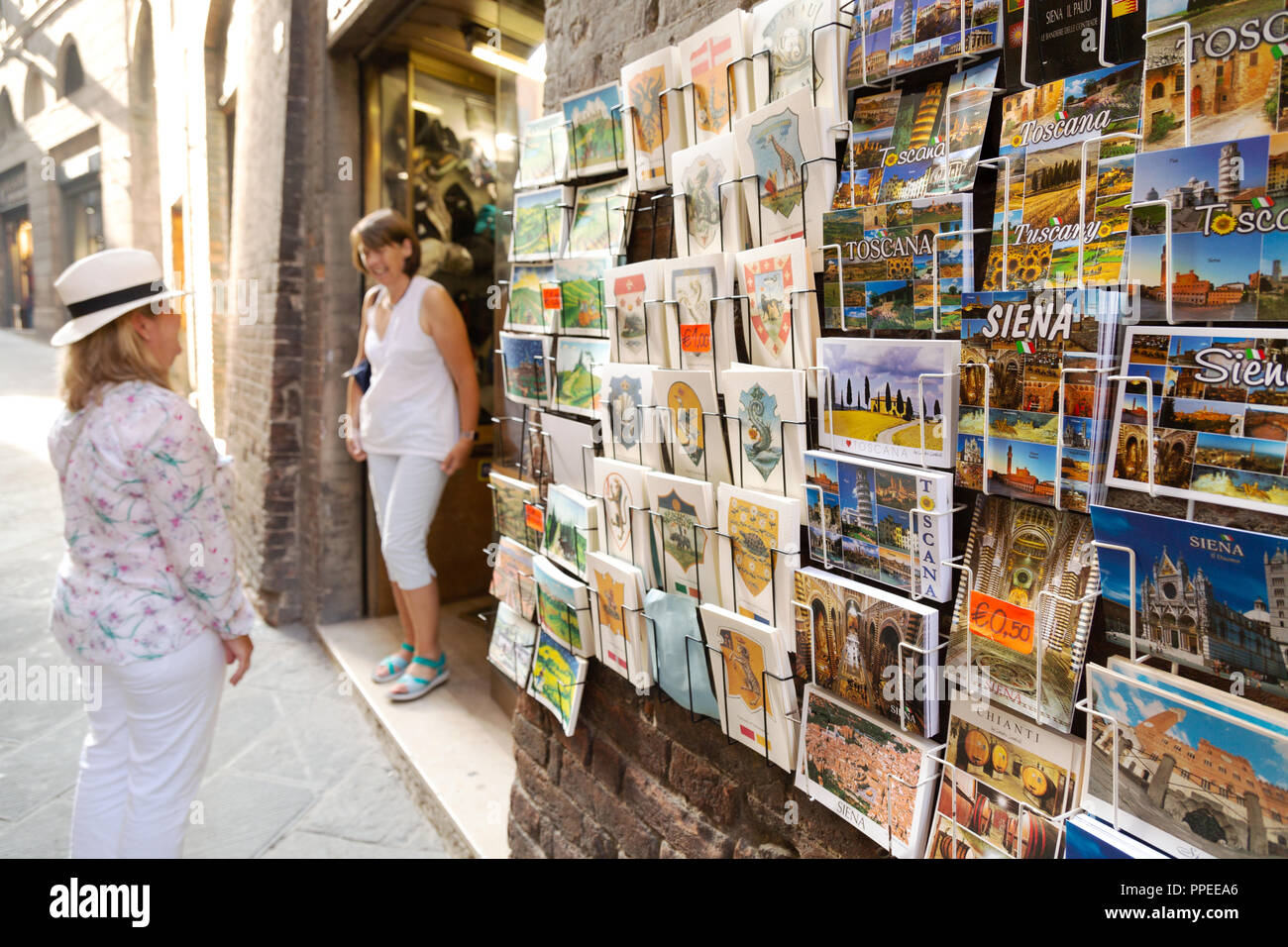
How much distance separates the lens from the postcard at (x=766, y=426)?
1.23 m

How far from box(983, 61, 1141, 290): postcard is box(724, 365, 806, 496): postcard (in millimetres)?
342

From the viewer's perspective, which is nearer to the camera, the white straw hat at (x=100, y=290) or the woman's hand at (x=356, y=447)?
the white straw hat at (x=100, y=290)

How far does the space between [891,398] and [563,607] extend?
1058 millimetres

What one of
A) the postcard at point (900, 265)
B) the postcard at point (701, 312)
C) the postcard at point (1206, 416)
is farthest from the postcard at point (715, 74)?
the postcard at point (1206, 416)

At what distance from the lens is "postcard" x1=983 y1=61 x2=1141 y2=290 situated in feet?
2.79

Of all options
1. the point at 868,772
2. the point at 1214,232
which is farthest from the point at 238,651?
the point at 1214,232

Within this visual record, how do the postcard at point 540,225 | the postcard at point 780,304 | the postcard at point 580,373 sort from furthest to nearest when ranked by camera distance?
the postcard at point 540,225 < the postcard at point 580,373 < the postcard at point 780,304

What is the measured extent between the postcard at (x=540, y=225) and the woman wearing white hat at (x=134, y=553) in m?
0.78

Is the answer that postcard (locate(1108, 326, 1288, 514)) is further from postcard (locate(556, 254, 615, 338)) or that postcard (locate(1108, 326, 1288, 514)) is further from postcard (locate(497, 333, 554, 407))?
postcard (locate(497, 333, 554, 407))

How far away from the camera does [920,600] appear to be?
110 centimetres

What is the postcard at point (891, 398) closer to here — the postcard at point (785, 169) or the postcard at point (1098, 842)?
the postcard at point (785, 169)

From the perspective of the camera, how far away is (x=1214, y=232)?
77cm
